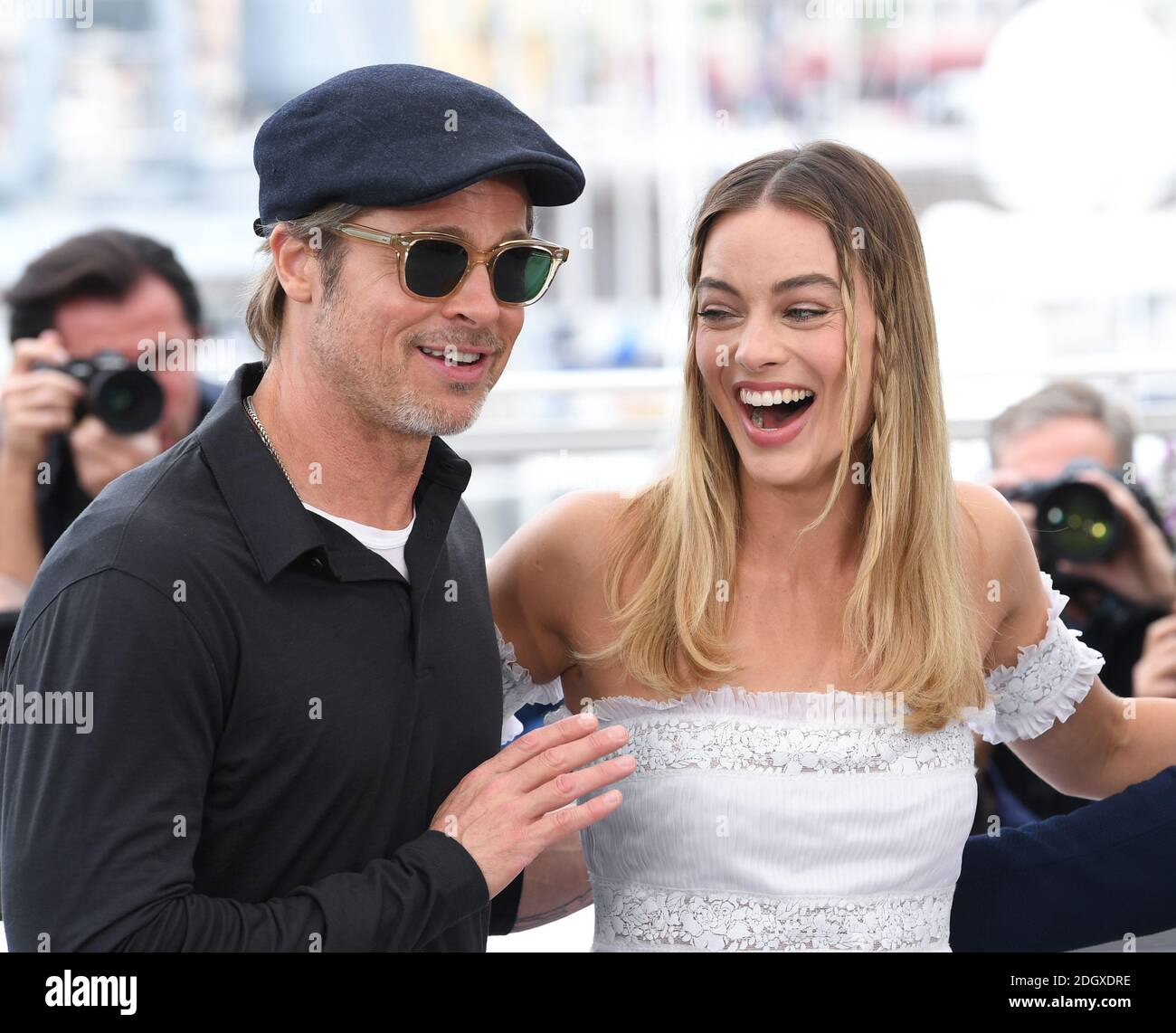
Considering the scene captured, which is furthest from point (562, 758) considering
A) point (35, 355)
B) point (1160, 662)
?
point (35, 355)

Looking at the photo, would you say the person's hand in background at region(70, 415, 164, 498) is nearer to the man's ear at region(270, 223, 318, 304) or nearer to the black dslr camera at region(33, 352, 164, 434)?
the black dslr camera at region(33, 352, 164, 434)

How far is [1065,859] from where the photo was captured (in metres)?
1.39

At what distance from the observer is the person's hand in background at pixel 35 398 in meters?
2.02

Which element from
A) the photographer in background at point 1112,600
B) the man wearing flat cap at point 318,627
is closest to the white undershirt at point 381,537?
the man wearing flat cap at point 318,627

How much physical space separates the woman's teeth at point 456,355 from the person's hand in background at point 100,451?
3.55 ft

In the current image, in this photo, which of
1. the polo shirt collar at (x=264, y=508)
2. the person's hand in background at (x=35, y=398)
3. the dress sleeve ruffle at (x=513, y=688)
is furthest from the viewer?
the person's hand in background at (x=35, y=398)

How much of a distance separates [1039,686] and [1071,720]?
55 millimetres

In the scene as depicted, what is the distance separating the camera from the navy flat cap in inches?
40.6

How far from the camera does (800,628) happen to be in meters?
1.41

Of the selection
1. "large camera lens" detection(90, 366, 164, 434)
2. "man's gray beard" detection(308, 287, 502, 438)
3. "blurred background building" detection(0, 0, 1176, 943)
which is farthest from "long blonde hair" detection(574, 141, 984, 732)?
"blurred background building" detection(0, 0, 1176, 943)

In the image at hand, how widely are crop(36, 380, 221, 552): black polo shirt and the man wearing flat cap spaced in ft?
3.37

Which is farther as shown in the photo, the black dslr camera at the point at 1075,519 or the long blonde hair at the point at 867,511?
the black dslr camera at the point at 1075,519

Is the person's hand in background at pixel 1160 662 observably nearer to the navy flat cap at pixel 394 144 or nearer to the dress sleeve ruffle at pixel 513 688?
the dress sleeve ruffle at pixel 513 688

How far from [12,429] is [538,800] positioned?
4.39ft
